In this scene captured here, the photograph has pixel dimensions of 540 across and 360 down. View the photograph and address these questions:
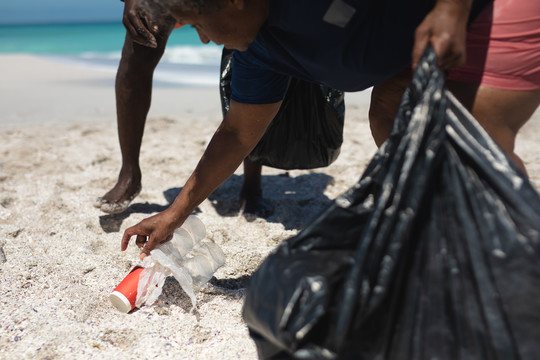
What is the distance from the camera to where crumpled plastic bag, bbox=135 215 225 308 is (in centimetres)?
148

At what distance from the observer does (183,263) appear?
160cm

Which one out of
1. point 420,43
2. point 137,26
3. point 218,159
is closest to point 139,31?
point 137,26

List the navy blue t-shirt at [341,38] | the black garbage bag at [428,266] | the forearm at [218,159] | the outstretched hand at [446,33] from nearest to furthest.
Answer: the black garbage bag at [428,266]
the outstretched hand at [446,33]
the navy blue t-shirt at [341,38]
the forearm at [218,159]

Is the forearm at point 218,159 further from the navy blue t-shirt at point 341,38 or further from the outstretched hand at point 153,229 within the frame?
the navy blue t-shirt at point 341,38

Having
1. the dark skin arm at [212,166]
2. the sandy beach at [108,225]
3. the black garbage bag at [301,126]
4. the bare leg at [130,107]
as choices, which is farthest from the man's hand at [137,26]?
the sandy beach at [108,225]

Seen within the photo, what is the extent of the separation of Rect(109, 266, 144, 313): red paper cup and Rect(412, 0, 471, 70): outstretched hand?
1027 millimetres

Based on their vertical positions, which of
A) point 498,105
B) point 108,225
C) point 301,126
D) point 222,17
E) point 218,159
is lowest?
point 108,225

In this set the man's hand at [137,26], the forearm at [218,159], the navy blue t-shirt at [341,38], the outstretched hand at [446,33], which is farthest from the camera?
the man's hand at [137,26]

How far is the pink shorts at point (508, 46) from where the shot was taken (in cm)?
111

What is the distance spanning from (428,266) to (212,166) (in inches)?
29.4

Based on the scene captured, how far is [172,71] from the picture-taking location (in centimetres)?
682

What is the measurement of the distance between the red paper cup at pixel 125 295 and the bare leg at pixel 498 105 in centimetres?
105

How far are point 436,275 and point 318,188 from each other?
5.65 feet

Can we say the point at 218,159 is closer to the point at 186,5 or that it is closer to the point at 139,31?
the point at 186,5
